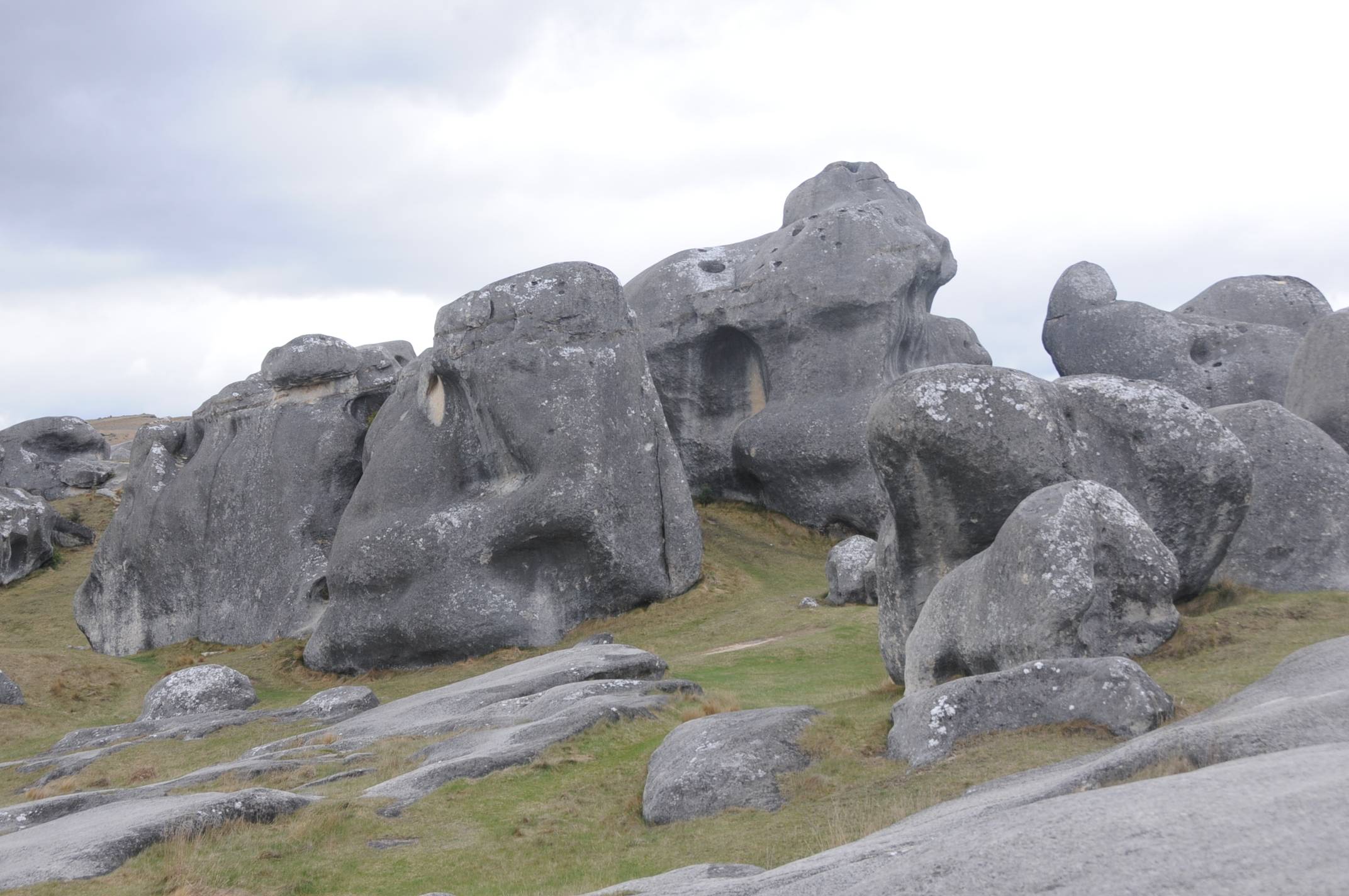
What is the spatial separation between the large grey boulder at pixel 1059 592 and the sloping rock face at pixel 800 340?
737 inches

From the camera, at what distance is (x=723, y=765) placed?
32.4 ft

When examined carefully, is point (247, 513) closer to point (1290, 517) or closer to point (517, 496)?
point (517, 496)

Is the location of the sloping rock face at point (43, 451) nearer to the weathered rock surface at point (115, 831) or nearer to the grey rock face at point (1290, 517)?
the weathered rock surface at point (115, 831)

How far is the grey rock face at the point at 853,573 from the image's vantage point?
74.5 feet

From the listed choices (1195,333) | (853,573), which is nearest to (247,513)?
(853,573)

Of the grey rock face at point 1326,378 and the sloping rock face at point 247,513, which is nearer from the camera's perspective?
the grey rock face at point 1326,378

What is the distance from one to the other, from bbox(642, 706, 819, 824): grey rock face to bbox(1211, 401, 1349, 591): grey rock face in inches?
267

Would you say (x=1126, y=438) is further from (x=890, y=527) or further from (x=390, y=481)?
(x=390, y=481)

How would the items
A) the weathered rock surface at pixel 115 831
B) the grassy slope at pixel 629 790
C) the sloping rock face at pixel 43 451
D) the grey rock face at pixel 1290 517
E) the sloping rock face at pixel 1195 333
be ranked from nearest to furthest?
the grassy slope at pixel 629 790, the weathered rock surface at pixel 115 831, the grey rock face at pixel 1290 517, the sloping rock face at pixel 1195 333, the sloping rock face at pixel 43 451

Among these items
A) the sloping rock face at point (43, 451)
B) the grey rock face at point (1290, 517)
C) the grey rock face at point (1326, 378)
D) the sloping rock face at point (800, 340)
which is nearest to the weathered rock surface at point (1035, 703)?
the grey rock face at point (1290, 517)

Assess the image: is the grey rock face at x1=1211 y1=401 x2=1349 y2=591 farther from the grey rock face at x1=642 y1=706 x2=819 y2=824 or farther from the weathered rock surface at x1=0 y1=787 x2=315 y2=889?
the weathered rock surface at x1=0 y1=787 x2=315 y2=889

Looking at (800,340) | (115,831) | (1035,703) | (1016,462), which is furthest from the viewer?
(800,340)

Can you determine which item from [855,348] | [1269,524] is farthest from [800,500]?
[1269,524]

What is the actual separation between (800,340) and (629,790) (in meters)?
23.1
